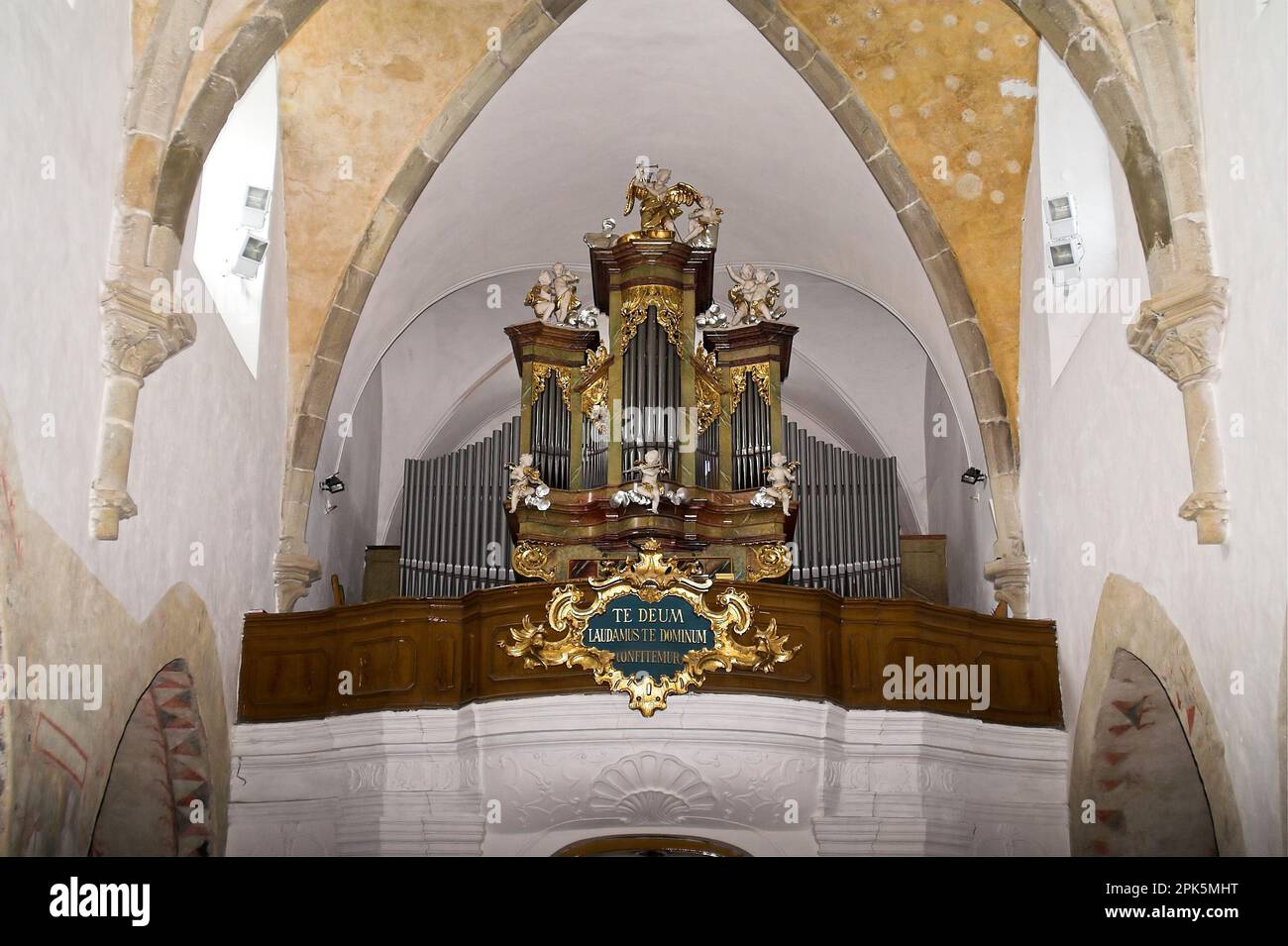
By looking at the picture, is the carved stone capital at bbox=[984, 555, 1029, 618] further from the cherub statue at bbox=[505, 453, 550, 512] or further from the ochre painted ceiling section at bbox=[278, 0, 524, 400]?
the ochre painted ceiling section at bbox=[278, 0, 524, 400]

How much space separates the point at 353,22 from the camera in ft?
41.9

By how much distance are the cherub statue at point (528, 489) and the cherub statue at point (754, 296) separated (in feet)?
8.33

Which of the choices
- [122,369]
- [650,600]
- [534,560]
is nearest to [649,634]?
[650,600]

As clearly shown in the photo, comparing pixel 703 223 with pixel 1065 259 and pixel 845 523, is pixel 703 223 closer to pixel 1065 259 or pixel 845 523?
pixel 845 523

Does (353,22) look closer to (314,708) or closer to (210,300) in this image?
(210,300)

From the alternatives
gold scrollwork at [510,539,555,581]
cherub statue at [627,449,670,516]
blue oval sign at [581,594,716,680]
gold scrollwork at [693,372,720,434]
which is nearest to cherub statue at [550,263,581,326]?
gold scrollwork at [693,372,720,434]

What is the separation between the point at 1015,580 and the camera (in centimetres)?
1284

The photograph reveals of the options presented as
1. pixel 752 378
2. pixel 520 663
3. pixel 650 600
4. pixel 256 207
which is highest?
pixel 256 207

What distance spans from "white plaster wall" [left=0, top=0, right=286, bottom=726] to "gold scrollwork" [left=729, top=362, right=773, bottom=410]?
14.0 ft

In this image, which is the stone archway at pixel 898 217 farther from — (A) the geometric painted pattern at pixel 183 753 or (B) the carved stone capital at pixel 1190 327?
(B) the carved stone capital at pixel 1190 327

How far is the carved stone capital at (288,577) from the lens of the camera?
12891 millimetres

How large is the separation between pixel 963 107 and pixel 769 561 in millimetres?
4015
